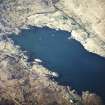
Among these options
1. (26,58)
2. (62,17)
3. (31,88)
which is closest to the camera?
(31,88)

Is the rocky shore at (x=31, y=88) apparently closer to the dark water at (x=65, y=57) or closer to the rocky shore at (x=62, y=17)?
the dark water at (x=65, y=57)

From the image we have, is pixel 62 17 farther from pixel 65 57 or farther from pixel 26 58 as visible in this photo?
pixel 26 58

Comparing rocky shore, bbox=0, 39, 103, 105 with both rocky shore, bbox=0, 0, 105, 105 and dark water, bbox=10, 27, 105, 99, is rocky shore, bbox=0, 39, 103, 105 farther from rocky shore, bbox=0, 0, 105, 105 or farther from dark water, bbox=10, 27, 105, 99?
dark water, bbox=10, 27, 105, 99

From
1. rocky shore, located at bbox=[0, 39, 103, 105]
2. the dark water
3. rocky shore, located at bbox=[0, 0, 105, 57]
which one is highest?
rocky shore, located at bbox=[0, 0, 105, 57]

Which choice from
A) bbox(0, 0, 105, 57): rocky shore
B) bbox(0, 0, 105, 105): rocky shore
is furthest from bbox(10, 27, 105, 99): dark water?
bbox(0, 0, 105, 57): rocky shore

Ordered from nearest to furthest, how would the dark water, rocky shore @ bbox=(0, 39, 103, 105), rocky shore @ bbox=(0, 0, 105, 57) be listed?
rocky shore @ bbox=(0, 39, 103, 105) < the dark water < rocky shore @ bbox=(0, 0, 105, 57)

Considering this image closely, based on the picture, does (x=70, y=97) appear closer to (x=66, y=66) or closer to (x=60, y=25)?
(x=66, y=66)

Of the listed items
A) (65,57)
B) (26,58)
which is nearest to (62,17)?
(65,57)

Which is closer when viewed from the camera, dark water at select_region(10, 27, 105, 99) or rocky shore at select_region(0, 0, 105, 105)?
rocky shore at select_region(0, 0, 105, 105)
